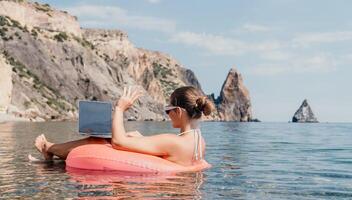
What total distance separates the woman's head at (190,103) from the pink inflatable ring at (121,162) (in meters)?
1.02

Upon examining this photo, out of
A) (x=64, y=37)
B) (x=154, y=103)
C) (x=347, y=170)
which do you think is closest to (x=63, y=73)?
(x=64, y=37)

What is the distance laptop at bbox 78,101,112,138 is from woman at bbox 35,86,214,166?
28cm

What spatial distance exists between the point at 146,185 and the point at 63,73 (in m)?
119

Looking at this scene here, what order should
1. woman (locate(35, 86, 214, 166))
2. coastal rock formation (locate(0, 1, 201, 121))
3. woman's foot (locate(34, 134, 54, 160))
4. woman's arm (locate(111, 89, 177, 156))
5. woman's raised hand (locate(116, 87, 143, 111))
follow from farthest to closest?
coastal rock formation (locate(0, 1, 201, 121)) → woman's foot (locate(34, 134, 54, 160)) → woman's arm (locate(111, 89, 177, 156)) → woman (locate(35, 86, 214, 166)) → woman's raised hand (locate(116, 87, 143, 111))

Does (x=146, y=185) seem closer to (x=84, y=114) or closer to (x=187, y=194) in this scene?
(x=187, y=194)

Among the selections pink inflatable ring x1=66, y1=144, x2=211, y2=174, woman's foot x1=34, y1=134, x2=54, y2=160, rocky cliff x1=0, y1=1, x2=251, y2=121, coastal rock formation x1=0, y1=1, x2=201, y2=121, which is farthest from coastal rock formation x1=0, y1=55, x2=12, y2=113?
pink inflatable ring x1=66, y1=144, x2=211, y2=174

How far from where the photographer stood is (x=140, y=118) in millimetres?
136500

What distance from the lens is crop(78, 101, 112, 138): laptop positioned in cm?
1027

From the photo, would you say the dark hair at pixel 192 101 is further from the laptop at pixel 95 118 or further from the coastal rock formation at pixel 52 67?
the coastal rock formation at pixel 52 67

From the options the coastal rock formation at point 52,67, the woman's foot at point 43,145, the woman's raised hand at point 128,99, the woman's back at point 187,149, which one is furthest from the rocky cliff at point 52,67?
the woman's raised hand at point 128,99

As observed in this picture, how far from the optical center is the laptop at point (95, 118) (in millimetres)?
10266

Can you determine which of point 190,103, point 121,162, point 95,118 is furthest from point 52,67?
point 190,103

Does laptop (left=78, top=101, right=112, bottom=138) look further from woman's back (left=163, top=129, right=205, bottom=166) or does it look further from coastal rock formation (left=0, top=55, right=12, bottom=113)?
coastal rock formation (left=0, top=55, right=12, bottom=113)

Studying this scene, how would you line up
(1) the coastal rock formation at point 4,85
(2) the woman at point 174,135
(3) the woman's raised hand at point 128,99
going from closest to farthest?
(3) the woman's raised hand at point 128,99 → (2) the woman at point 174,135 → (1) the coastal rock formation at point 4,85
